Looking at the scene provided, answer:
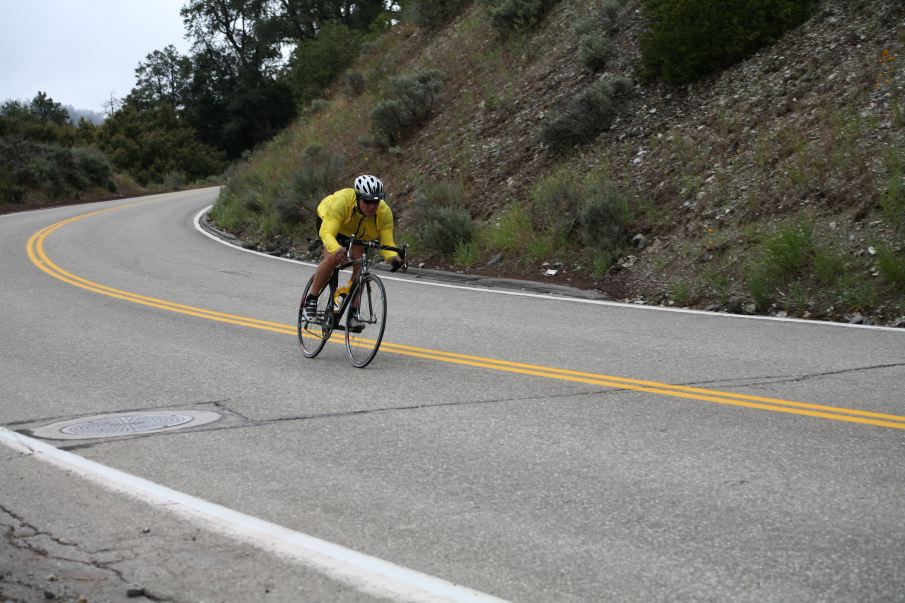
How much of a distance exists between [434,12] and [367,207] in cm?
2474

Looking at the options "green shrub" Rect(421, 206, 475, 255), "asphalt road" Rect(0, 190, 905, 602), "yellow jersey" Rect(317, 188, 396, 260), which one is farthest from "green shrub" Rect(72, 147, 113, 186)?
"yellow jersey" Rect(317, 188, 396, 260)

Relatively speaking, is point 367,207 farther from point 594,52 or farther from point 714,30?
point 594,52

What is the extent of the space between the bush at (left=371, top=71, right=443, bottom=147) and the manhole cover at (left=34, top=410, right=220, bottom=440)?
17804 mm

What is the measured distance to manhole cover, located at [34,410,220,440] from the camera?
22.6ft

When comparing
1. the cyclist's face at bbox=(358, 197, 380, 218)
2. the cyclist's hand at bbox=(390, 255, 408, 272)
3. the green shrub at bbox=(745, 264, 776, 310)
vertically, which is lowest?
the green shrub at bbox=(745, 264, 776, 310)

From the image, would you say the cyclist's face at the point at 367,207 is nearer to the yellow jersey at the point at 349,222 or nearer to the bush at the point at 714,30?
the yellow jersey at the point at 349,222

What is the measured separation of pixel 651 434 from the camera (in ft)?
20.8

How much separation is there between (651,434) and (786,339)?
157 inches

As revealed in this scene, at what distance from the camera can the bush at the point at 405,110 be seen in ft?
80.4

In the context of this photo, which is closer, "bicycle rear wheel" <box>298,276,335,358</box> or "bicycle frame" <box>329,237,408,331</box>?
"bicycle frame" <box>329,237,408,331</box>

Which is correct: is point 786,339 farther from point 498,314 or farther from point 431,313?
point 431,313

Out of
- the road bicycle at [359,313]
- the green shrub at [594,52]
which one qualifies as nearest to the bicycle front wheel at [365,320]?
the road bicycle at [359,313]

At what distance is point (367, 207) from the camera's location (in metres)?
9.16

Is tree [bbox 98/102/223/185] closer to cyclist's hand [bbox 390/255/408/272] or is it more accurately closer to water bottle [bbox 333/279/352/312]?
water bottle [bbox 333/279/352/312]
